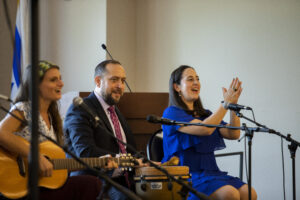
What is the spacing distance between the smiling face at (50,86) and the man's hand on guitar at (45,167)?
46cm

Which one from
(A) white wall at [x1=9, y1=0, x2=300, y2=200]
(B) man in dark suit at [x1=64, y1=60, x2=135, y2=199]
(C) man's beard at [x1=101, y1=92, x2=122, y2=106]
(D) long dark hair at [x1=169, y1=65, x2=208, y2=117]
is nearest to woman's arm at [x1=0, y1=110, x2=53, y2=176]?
(B) man in dark suit at [x1=64, y1=60, x2=135, y2=199]

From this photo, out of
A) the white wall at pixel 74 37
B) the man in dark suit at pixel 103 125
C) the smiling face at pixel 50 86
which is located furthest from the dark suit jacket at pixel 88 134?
the white wall at pixel 74 37

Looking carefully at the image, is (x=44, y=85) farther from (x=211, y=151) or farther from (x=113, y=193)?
(x=211, y=151)

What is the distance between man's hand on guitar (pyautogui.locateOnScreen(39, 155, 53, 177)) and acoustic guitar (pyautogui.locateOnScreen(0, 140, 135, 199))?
6 cm

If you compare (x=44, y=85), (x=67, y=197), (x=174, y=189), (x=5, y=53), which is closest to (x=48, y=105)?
(x=44, y=85)

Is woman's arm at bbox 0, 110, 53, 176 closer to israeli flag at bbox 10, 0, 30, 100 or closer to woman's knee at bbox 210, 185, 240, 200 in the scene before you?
woman's knee at bbox 210, 185, 240, 200

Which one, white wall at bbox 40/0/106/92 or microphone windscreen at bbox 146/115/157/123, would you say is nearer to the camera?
microphone windscreen at bbox 146/115/157/123

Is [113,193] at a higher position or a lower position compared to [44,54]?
lower

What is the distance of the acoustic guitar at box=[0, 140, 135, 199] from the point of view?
214 centimetres

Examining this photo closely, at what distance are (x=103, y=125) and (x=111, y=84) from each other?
0.70 m

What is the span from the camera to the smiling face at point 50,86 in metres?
2.53

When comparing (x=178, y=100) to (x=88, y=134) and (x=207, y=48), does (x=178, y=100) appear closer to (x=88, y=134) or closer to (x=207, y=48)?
(x=88, y=134)

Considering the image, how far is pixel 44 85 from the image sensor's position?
2.53 metres

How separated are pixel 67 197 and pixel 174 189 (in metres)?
0.65
